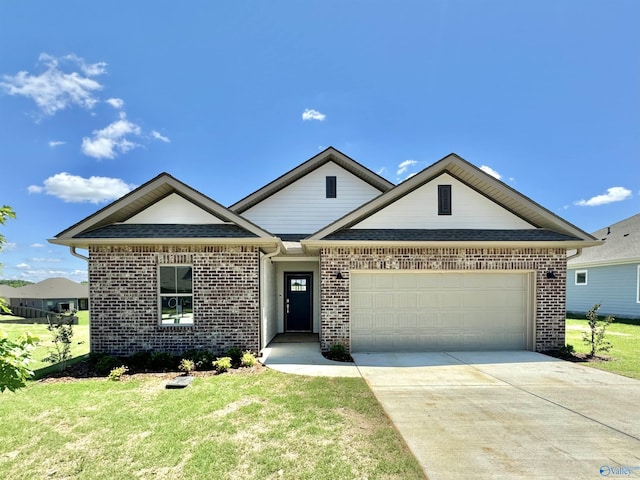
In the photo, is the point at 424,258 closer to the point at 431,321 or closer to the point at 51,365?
the point at 431,321

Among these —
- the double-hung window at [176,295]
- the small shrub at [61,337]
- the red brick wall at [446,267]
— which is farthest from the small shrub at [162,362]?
the red brick wall at [446,267]

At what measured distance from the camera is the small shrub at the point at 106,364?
769cm

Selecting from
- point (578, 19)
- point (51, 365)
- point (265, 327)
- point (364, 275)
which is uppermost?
point (578, 19)

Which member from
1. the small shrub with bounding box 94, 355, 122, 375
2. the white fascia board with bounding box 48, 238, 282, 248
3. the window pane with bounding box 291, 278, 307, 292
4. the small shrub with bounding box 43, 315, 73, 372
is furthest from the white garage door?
the small shrub with bounding box 43, 315, 73, 372

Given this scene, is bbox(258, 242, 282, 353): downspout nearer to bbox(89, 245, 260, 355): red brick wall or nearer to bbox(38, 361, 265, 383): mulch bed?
bbox(89, 245, 260, 355): red brick wall

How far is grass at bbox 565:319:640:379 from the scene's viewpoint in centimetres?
798

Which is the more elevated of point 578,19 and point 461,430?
point 578,19

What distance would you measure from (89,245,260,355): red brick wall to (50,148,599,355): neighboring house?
0.03m

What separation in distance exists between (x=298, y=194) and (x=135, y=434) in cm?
960

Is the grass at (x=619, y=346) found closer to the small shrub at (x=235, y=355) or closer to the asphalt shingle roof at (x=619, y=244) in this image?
the asphalt shingle roof at (x=619, y=244)

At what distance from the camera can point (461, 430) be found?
473cm

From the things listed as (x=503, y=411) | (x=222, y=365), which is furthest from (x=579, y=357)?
(x=222, y=365)

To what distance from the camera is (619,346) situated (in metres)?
10.5

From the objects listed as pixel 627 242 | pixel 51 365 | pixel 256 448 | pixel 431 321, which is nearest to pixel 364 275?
pixel 431 321
